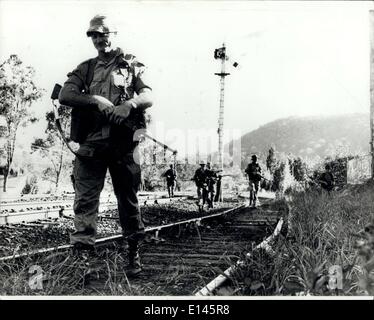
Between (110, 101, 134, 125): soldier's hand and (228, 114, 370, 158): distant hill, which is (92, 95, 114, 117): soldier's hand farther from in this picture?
(228, 114, 370, 158): distant hill

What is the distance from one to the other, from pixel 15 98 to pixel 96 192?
13647 mm

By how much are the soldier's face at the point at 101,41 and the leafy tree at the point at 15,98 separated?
11.6 meters

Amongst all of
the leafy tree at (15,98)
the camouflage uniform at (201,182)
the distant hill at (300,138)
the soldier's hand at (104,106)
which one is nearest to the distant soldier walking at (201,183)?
the camouflage uniform at (201,182)

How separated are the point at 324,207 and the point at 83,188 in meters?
3.55

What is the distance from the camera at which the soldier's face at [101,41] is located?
3.53 m

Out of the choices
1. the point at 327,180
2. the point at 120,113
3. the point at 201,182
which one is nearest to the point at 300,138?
the point at 201,182

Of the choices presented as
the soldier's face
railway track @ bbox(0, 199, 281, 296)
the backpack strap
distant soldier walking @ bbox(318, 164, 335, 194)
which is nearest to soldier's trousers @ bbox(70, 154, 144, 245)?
railway track @ bbox(0, 199, 281, 296)

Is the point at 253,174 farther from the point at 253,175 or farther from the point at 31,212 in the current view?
the point at 31,212

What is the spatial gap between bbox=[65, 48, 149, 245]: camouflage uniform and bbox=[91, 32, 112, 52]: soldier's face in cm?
9

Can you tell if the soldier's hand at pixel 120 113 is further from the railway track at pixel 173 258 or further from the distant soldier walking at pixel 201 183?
the distant soldier walking at pixel 201 183

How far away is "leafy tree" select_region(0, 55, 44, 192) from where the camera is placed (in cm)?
1521

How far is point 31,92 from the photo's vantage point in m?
16.8

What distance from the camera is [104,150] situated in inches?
140
